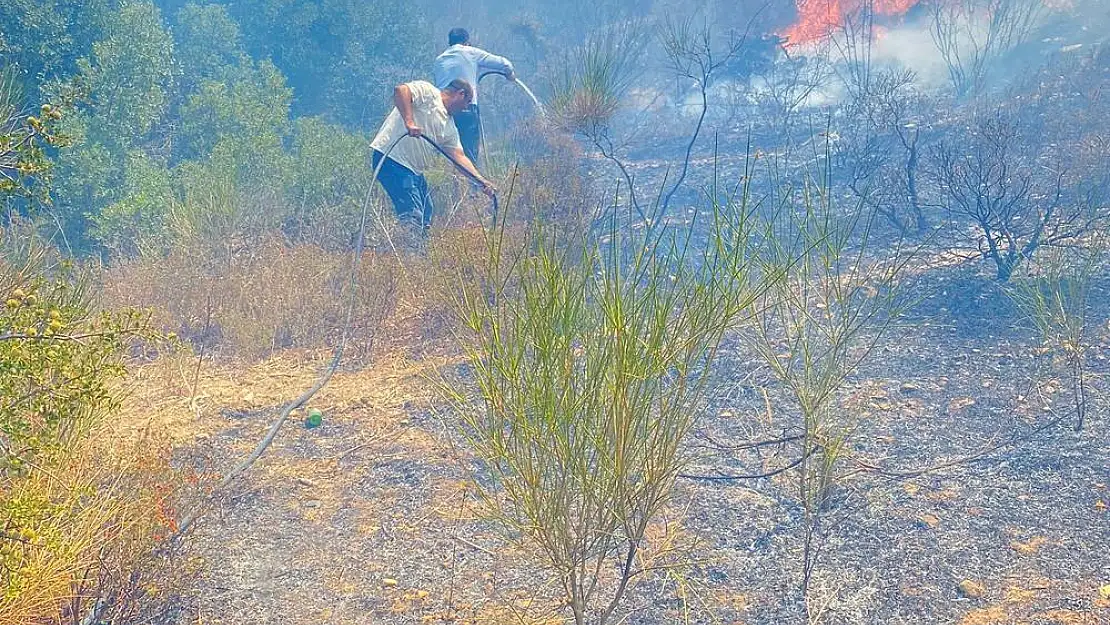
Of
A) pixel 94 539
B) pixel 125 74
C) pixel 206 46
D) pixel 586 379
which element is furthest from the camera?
pixel 206 46

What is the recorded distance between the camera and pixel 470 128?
8.15 meters

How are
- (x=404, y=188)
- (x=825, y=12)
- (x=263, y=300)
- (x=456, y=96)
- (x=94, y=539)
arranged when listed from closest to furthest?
(x=94, y=539) → (x=263, y=300) → (x=404, y=188) → (x=456, y=96) → (x=825, y=12)

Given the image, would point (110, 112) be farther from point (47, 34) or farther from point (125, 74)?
point (47, 34)

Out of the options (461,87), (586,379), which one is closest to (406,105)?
(461,87)

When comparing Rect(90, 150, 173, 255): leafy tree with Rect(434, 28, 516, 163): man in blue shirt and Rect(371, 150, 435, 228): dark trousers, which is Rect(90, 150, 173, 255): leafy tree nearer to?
Rect(371, 150, 435, 228): dark trousers

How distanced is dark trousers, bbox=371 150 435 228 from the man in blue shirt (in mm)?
1226

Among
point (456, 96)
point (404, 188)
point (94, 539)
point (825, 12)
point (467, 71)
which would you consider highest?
point (825, 12)

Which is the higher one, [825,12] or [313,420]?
[825,12]

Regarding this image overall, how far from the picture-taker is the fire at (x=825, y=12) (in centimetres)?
1541

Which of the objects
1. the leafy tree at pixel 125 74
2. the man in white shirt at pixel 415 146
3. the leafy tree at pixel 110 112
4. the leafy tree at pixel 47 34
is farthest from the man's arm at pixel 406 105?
the leafy tree at pixel 47 34

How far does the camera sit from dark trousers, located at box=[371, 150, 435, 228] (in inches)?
270

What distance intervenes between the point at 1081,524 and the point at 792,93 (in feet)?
31.4

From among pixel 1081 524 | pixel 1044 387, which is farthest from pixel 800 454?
pixel 1044 387

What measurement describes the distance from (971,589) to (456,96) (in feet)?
18.0
